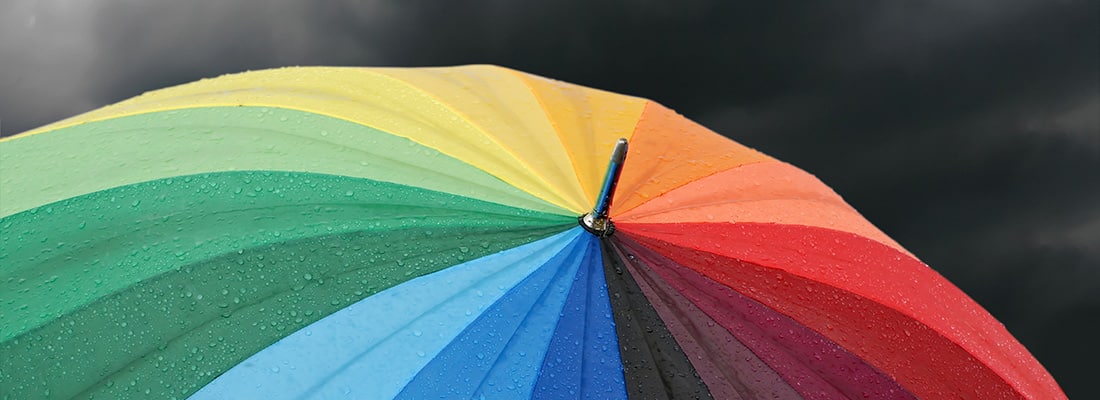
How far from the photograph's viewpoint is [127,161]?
3.64 m

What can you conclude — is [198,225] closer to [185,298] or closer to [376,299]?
[185,298]

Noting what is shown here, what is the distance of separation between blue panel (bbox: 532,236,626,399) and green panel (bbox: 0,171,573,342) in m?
0.31

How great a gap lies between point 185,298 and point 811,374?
2264mm

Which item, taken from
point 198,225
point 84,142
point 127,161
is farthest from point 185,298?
point 84,142

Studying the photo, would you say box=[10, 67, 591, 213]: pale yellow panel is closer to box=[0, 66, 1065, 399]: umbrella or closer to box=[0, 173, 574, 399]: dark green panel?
box=[0, 66, 1065, 399]: umbrella

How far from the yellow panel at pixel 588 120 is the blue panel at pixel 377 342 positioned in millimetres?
712

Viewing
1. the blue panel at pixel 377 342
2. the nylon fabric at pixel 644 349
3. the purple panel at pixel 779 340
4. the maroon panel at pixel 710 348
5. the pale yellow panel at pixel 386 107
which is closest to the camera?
the blue panel at pixel 377 342

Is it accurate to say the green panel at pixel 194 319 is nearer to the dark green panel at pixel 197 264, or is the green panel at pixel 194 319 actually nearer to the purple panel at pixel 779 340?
the dark green panel at pixel 197 264

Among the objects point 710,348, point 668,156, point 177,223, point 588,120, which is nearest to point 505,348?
point 710,348

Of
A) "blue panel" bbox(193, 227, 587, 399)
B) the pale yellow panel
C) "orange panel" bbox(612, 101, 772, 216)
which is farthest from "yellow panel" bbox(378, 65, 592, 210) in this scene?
"blue panel" bbox(193, 227, 587, 399)

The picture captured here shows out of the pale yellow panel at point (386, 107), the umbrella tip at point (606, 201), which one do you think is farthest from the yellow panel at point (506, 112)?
the umbrella tip at point (606, 201)

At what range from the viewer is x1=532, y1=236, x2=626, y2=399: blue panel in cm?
296

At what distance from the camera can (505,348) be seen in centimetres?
298

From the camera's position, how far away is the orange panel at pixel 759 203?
12.4ft
